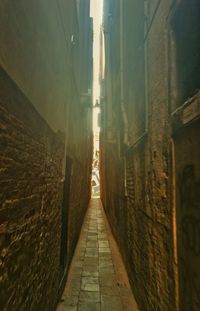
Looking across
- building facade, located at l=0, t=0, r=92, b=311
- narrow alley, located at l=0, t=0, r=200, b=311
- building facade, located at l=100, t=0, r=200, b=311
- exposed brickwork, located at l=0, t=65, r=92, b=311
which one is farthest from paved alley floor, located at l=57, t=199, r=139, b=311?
exposed brickwork, located at l=0, t=65, r=92, b=311

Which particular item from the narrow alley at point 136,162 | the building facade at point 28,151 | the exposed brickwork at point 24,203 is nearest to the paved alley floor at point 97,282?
the narrow alley at point 136,162

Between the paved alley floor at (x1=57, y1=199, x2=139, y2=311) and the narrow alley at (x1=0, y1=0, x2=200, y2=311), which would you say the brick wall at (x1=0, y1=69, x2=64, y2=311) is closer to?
the narrow alley at (x1=0, y1=0, x2=200, y2=311)

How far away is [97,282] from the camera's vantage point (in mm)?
5352

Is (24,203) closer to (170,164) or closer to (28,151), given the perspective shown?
(28,151)

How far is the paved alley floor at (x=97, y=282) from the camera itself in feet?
14.2

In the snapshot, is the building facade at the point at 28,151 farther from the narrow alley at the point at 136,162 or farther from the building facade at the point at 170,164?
the building facade at the point at 170,164

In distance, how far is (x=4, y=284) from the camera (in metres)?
1.80

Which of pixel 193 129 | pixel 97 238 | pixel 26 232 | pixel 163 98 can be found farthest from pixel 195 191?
pixel 97 238

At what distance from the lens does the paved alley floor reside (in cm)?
434

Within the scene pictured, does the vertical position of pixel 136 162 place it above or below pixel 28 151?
above

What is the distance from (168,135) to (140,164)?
158 cm

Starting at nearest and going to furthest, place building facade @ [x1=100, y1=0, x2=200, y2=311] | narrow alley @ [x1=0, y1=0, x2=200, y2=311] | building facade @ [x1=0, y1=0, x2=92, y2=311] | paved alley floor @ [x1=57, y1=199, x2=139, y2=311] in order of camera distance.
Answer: building facade @ [x1=0, y1=0, x2=92, y2=311], narrow alley @ [x1=0, y1=0, x2=200, y2=311], building facade @ [x1=100, y1=0, x2=200, y2=311], paved alley floor @ [x1=57, y1=199, x2=139, y2=311]

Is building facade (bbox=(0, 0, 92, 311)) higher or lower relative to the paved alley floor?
higher

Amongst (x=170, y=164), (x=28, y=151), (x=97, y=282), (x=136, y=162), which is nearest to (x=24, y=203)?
(x=28, y=151)
